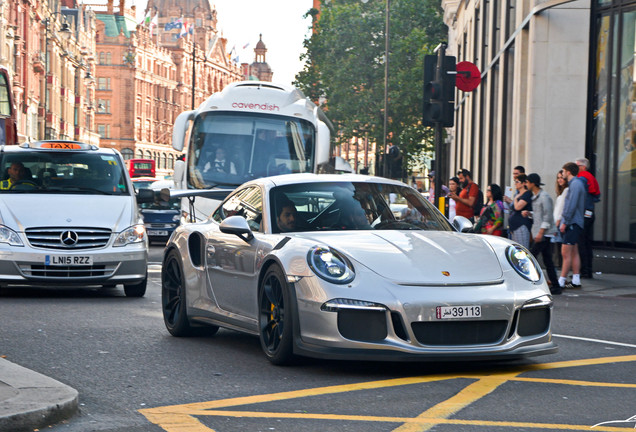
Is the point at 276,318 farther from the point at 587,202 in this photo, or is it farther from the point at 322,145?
the point at 322,145

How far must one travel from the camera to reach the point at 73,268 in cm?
1238

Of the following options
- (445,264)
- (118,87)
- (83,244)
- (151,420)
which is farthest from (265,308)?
(118,87)

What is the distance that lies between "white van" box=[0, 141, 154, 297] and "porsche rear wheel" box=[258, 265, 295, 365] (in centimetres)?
532

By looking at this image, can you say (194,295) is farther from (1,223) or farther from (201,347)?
(1,223)

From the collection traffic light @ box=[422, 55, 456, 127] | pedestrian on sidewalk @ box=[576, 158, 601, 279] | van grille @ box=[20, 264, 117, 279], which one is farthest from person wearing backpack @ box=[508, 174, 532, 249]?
van grille @ box=[20, 264, 117, 279]

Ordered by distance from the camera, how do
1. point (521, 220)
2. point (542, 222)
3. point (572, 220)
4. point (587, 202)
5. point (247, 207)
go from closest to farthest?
point (247, 207)
point (542, 222)
point (572, 220)
point (521, 220)
point (587, 202)

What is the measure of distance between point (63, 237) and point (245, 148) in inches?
383

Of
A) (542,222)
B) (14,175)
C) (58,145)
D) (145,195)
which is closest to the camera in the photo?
(14,175)

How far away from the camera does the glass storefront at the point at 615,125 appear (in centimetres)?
1827

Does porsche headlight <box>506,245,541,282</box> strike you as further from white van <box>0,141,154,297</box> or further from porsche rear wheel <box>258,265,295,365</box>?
white van <box>0,141,154,297</box>

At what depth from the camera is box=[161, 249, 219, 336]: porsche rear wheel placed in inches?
354

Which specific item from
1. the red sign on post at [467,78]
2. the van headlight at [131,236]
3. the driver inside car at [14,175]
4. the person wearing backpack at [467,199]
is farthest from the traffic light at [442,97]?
the driver inside car at [14,175]

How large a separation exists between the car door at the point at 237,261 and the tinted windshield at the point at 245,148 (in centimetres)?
1277

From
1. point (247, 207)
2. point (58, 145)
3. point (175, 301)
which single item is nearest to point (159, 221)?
point (58, 145)
